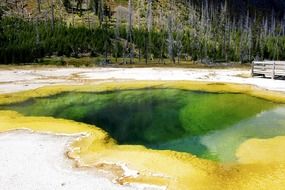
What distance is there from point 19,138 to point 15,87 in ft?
76.6

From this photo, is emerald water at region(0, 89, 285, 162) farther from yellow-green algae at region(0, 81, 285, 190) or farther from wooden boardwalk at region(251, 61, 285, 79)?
wooden boardwalk at region(251, 61, 285, 79)

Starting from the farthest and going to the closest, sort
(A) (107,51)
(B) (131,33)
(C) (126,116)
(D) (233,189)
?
(B) (131,33), (A) (107,51), (C) (126,116), (D) (233,189)

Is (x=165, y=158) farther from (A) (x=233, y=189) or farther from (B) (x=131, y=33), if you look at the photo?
(B) (x=131, y=33)

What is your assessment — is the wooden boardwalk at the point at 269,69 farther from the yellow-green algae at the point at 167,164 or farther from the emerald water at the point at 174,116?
the yellow-green algae at the point at 167,164

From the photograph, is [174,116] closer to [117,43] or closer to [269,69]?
[269,69]

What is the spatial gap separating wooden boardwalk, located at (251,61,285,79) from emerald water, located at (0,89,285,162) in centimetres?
1277

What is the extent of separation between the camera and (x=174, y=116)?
2980cm

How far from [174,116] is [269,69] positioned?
82.6 feet

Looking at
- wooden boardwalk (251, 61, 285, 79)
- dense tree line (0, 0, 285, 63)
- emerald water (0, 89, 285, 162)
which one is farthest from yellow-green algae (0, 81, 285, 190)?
dense tree line (0, 0, 285, 63)

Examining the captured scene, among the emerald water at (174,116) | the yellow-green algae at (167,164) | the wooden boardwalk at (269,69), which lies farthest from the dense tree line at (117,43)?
the yellow-green algae at (167,164)

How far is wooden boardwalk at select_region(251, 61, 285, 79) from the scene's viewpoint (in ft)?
162

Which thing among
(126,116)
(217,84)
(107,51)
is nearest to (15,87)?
(126,116)

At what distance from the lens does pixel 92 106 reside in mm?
33781

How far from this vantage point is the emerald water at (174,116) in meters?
22.2
